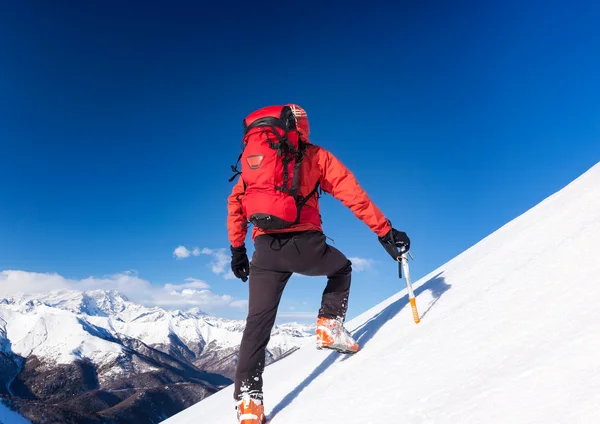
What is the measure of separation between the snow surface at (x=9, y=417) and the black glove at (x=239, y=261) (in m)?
162

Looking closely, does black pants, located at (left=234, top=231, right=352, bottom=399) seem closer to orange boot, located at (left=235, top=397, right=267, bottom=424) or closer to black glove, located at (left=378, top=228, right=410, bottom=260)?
orange boot, located at (left=235, top=397, right=267, bottom=424)

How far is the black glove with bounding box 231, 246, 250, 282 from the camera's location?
5.74 meters

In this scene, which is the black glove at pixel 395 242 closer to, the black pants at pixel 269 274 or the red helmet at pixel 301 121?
the black pants at pixel 269 274

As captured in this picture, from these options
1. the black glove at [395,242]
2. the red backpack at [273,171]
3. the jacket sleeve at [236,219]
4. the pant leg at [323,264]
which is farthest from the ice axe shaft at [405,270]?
the jacket sleeve at [236,219]

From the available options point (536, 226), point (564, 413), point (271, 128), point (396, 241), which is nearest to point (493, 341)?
point (564, 413)

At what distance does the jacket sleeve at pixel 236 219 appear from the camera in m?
5.54

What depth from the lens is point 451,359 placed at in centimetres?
336

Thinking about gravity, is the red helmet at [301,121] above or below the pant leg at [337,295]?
above

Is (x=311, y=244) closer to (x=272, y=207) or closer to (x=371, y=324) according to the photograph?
(x=272, y=207)

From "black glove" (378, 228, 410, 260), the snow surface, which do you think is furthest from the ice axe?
the snow surface

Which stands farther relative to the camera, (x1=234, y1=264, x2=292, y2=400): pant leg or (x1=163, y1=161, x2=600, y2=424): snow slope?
(x1=234, y1=264, x2=292, y2=400): pant leg

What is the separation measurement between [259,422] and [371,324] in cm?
293

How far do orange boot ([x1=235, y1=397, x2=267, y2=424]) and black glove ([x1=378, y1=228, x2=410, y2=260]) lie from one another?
2.37m

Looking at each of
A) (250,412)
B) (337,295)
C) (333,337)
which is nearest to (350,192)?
(337,295)
